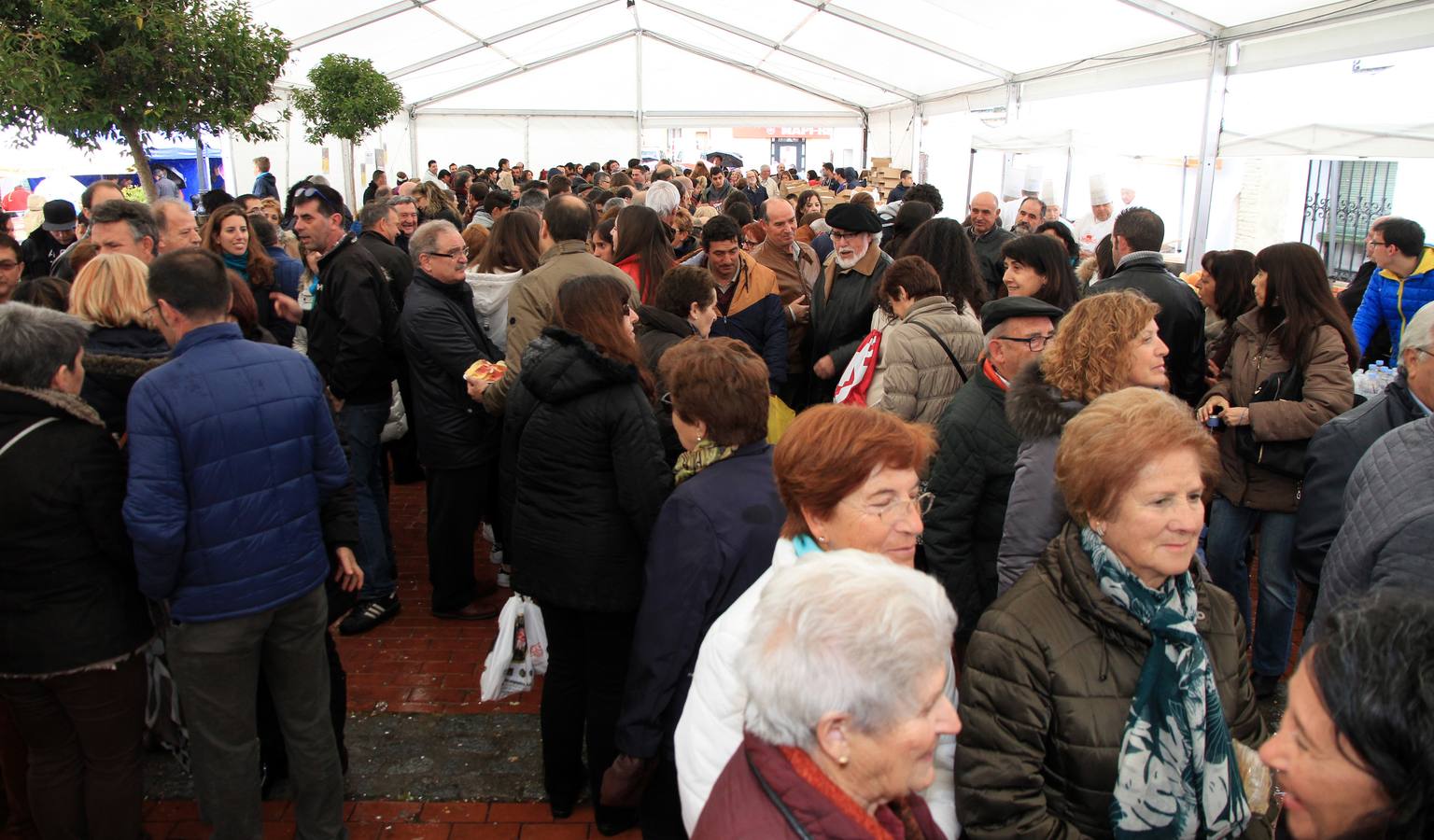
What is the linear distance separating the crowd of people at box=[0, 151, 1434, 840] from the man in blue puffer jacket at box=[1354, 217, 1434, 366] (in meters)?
0.03

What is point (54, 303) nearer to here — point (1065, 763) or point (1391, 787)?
point (1065, 763)

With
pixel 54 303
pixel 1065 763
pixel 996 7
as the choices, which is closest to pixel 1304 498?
pixel 1065 763

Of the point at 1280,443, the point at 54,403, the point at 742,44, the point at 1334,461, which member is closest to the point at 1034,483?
the point at 1334,461

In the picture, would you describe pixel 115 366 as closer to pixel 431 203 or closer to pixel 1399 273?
pixel 431 203

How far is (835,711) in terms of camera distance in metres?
1.28

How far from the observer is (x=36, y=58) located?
17.2 feet

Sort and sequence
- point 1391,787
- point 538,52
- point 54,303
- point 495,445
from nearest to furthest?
point 1391,787, point 54,303, point 495,445, point 538,52

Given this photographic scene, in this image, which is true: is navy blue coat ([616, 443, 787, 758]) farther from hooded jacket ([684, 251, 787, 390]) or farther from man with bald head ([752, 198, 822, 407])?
man with bald head ([752, 198, 822, 407])

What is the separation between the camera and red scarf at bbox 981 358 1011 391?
2914 mm

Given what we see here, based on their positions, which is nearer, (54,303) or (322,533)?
(322,533)

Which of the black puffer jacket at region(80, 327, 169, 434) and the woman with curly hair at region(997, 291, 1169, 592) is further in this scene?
the black puffer jacket at region(80, 327, 169, 434)

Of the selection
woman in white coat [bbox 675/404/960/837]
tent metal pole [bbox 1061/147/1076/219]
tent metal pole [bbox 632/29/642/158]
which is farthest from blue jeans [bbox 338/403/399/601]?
tent metal pole [bbox 632/29/642/158]

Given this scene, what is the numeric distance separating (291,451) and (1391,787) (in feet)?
8.54

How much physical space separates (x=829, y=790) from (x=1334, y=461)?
2.36 metres
